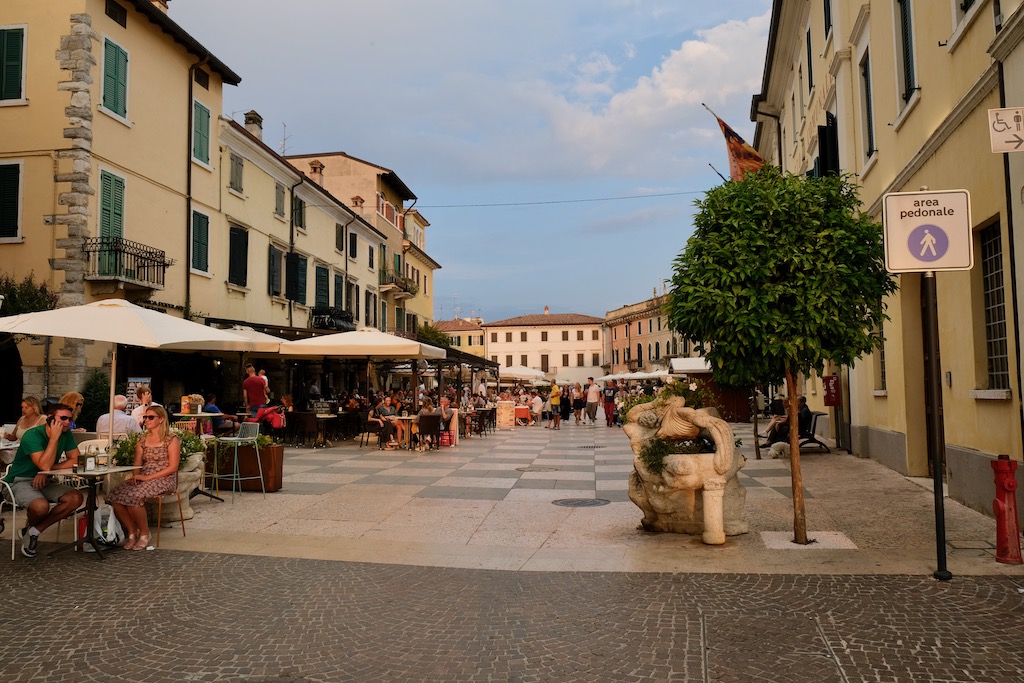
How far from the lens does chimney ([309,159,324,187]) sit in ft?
119

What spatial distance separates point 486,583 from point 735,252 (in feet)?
11.3

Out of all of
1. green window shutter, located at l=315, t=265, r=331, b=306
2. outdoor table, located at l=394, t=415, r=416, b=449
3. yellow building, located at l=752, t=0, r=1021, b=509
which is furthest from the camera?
green window shutter, located at l=315, t=265, r=331, b=306

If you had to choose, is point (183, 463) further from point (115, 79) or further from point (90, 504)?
point (115, 79)

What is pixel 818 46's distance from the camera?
56.0 ft

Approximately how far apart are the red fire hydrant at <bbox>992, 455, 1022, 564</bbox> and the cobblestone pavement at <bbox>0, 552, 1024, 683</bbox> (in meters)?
0.44

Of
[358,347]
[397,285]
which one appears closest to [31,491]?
[358,347]

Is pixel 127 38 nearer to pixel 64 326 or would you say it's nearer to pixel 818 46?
pixel 64 326

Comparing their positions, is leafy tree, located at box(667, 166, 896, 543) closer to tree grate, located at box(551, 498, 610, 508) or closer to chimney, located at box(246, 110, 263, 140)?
tree grate, located at box(551, 498, 610, 508)

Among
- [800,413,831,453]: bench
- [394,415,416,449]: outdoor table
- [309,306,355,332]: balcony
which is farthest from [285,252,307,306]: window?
[800,413,831,453]: bench

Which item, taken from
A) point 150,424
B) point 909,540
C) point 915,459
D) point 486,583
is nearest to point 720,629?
point 486,583

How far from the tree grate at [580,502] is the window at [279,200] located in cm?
1947

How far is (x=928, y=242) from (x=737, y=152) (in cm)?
1287

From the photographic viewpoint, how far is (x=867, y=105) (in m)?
13.1

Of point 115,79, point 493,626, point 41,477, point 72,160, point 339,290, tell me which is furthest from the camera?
point 339,290
